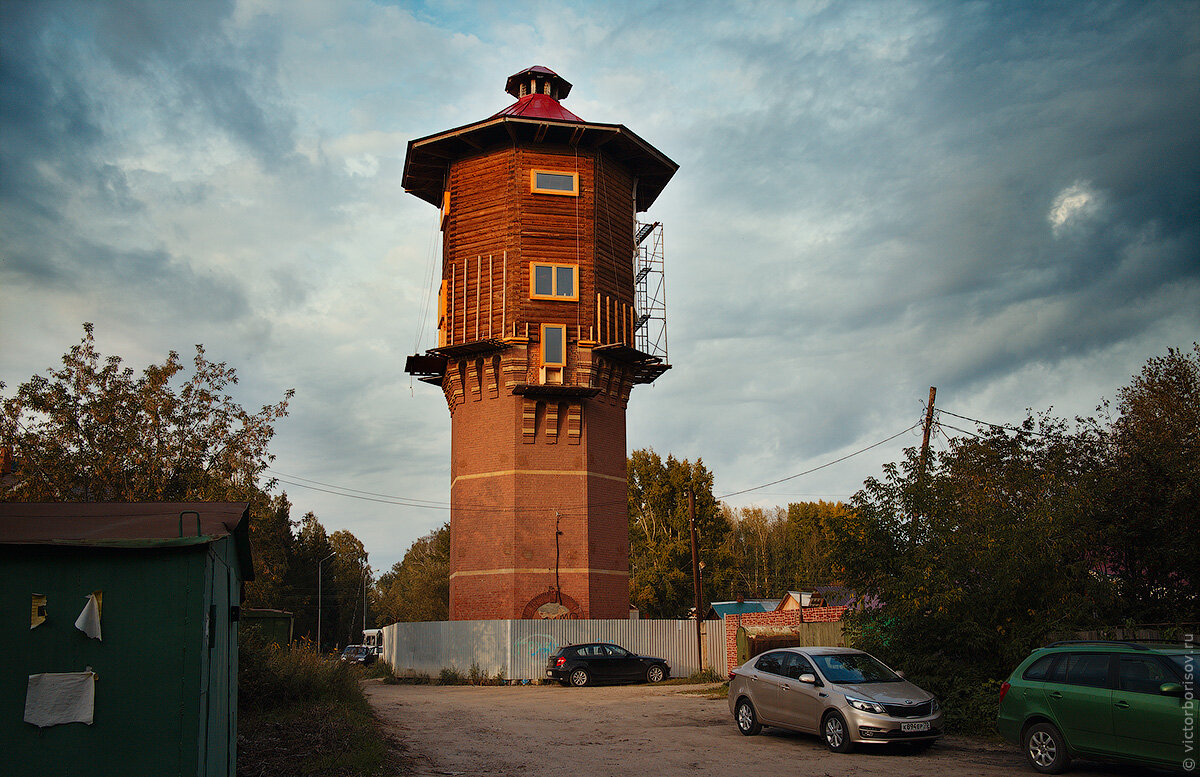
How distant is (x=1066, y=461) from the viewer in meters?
24.4

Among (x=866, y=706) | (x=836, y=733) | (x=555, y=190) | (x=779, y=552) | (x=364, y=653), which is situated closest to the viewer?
(x=866, y=706)

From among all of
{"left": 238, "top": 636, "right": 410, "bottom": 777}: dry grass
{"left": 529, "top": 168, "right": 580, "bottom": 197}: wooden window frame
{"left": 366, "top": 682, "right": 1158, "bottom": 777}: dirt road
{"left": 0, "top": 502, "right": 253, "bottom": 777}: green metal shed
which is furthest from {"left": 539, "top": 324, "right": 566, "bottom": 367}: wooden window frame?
{"left": 0, "top": 502, "right": 253, "bottom": 777}: green metal shed

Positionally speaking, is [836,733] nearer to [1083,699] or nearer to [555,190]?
[1083,699]

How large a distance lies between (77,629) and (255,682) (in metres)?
10.8

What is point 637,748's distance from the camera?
48.2ft

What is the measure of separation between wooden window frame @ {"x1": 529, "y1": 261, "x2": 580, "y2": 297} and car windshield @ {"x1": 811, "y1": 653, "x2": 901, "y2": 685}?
24279mm

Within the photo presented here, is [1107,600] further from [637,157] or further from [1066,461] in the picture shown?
[637,157]

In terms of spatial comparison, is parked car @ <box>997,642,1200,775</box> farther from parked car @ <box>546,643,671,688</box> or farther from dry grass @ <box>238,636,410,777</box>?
parked car @ <box>546,643,671,688</box>

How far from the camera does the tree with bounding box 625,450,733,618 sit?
63.0 m

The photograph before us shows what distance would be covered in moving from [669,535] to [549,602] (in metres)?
31.3

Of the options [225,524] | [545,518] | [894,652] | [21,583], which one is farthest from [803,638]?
[21,583]

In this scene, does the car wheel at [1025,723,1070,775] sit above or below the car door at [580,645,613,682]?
above

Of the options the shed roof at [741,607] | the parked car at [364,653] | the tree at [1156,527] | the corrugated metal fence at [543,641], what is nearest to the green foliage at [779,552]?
the shed roof at [741,607]

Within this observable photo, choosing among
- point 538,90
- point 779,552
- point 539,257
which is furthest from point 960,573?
point 779,552
